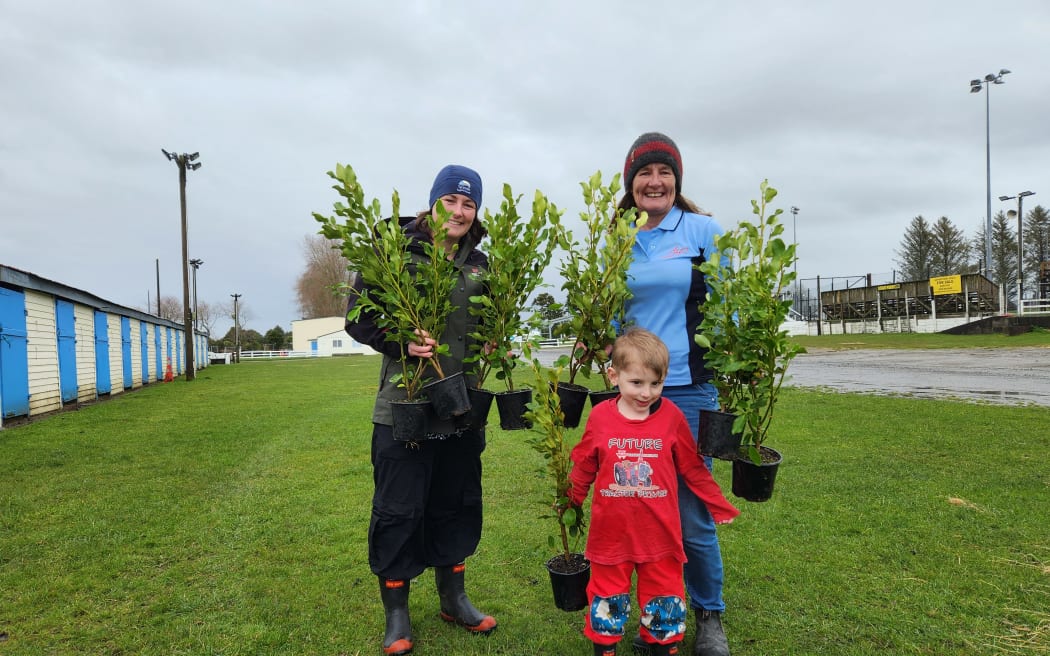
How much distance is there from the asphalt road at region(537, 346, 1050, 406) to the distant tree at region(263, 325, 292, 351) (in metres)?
70.6

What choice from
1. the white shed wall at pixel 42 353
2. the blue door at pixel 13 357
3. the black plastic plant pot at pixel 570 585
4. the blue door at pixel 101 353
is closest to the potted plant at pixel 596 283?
the black plastic plant pot at pixel 570 585

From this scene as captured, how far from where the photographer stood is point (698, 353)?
9.05ft

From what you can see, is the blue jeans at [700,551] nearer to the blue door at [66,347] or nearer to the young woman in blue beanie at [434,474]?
the young woman in blue beanie at [434,474]

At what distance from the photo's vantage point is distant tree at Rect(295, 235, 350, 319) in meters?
62.6

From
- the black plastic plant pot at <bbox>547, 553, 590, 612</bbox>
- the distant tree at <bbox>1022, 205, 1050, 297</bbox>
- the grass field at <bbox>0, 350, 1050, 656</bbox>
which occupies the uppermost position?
the distant tree at <bbox>1022, 205, 1050, 297</bbox>

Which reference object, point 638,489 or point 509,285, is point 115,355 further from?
point 638,489

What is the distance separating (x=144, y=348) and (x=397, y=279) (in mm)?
21263

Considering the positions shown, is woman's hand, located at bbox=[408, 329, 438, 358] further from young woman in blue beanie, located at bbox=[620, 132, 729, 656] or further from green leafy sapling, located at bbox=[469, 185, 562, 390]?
young woman in blue beanie, located at bbox=[620, 132, 729, 656]

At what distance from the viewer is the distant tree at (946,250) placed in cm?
5509

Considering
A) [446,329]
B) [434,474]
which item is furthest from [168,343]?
[446,329]

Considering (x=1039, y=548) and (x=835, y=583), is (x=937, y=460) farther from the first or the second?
(x=835, y=583)

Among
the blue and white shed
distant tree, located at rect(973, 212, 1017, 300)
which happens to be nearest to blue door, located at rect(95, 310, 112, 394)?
the blue and white shed

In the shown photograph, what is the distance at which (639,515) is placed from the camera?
246cm

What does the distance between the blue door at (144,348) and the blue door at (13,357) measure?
378 inches
